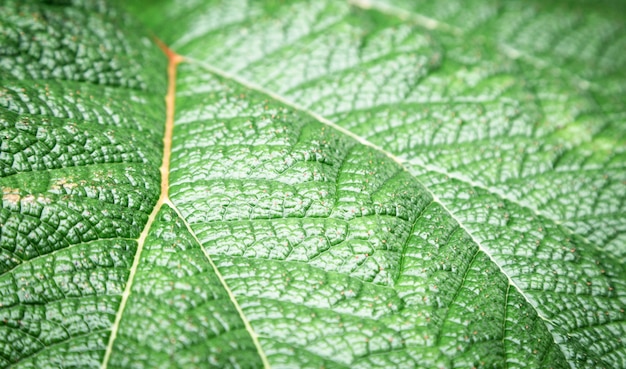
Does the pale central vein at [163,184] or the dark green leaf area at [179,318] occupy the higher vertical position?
the pale central vein at [163,184]

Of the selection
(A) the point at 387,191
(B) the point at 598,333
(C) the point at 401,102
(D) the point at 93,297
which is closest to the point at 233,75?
(C) the point at 401,102

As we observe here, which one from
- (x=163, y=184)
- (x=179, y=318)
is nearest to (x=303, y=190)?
(x=163, y=184)

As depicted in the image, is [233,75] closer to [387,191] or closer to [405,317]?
[387,191]

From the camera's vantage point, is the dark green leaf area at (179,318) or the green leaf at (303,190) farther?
the green leaf at (303,190)

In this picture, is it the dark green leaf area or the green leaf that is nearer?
the dark green leaf area

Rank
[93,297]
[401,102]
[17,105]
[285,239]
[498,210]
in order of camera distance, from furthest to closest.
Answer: [401,102], [498,210], [17,105], [285,239], [93,297]

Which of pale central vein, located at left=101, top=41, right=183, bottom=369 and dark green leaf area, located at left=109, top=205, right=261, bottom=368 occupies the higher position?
pale central vein, located at left=101, top=41, right=183, bottom=369

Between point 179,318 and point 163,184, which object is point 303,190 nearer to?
point 163,184

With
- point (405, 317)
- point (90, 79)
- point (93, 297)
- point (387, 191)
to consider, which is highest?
point (90, 79)
